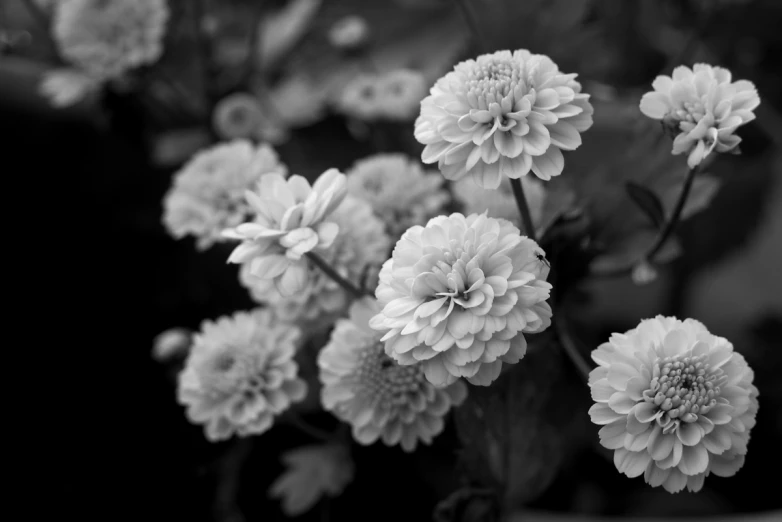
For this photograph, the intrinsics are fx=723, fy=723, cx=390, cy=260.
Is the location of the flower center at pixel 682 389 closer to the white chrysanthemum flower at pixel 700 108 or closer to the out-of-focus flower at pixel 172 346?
the white chrysanthemum flower at pixel 700 108

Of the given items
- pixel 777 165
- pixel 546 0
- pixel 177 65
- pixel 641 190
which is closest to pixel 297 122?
pixel 177 65

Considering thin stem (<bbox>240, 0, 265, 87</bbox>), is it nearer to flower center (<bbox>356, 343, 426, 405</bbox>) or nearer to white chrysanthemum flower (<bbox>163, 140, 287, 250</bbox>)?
white chrysanthemum flower (<bbox>163, 140, 287, 250</bbox>)

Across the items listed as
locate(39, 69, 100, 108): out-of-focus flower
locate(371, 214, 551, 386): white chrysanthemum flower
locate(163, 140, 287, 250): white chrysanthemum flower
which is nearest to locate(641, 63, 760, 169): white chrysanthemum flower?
locate(371, 214, 551, 386): white chrysanthemum flower

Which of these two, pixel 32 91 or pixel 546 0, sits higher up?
pixel 32 91

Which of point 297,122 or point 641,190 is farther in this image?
point 297,122

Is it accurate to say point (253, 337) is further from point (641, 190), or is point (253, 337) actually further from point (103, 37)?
point (103, 37)

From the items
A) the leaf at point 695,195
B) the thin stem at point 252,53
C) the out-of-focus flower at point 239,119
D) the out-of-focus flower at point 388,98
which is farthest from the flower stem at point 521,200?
the thin stem at point 252,53
